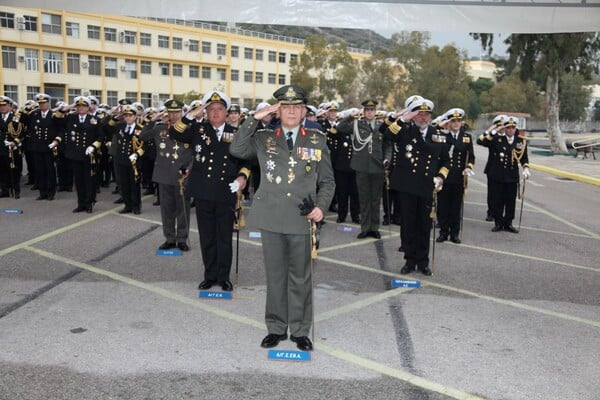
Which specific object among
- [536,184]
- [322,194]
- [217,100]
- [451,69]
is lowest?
[536,184]

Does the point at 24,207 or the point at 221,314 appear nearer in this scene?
the point at 221,314

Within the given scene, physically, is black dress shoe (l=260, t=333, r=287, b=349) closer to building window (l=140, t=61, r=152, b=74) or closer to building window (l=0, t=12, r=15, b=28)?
building window (l=0, t=12, r=15, b=28)

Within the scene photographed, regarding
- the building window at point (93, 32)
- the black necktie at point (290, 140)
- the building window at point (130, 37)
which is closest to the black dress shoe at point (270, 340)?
the black necktie at point (290, 140)

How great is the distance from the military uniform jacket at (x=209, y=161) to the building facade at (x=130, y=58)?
155 feet

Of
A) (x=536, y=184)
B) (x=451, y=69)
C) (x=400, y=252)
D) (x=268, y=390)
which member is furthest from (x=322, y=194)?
(x=451, y=69)

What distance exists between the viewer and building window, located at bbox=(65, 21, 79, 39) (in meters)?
56.2

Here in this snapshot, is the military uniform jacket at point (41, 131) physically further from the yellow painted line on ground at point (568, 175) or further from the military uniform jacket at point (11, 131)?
the yellow painted line on ground at point (568, 175)

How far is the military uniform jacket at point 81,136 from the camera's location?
1054 cm

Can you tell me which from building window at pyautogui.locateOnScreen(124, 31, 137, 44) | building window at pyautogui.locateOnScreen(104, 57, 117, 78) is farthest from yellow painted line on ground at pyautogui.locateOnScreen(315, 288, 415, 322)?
building window at pyautogui.locateOnScreen(124, 31, 137, 44)

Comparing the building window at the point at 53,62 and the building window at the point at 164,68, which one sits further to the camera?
the building window at the point at 164,68

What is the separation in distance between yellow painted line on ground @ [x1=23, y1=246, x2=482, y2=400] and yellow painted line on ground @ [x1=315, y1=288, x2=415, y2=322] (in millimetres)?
643

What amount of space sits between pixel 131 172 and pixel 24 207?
7.60 feet

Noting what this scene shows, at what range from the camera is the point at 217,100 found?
19.8ft

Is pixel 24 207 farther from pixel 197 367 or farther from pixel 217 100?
pixel 197 367
